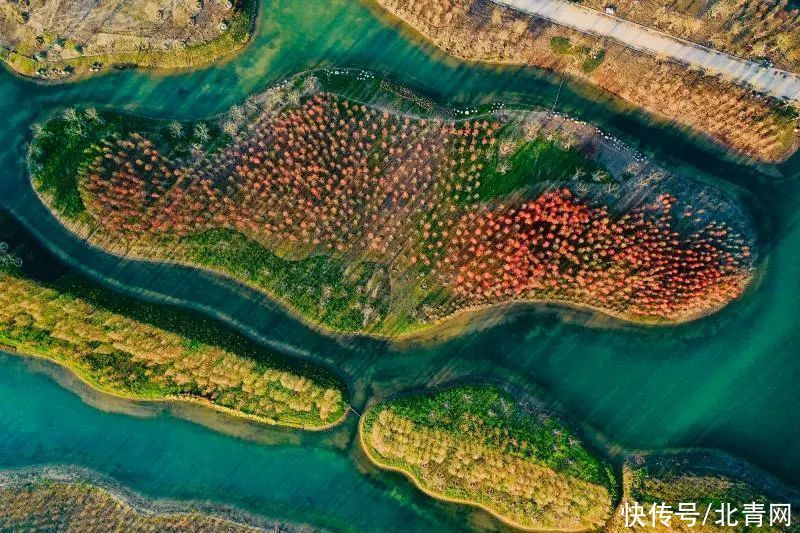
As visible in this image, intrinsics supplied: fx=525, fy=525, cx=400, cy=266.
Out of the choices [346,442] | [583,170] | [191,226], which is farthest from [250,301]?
[583,170]

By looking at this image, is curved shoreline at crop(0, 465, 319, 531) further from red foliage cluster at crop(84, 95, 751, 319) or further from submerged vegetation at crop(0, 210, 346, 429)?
red foliage cluster at crop(84, 95, 751, 319)

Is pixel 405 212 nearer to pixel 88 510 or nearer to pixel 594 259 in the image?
pixel 594 259

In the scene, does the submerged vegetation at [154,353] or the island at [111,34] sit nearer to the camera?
the submerged vegetation at [154,353]

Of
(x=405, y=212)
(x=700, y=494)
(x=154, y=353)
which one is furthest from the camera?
(x=405, y=212)

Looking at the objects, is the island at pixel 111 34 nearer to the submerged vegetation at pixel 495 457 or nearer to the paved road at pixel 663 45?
the paved road at pixel 663 45

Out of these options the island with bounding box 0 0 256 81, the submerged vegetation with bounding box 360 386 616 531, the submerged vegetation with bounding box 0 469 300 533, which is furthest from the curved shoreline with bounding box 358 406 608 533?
the island with bounding box 0 0 256 81

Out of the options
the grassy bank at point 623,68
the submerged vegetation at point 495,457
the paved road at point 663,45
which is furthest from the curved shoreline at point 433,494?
the paved road at point 663,45

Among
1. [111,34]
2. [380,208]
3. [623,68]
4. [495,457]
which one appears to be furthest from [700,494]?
[111,34]
